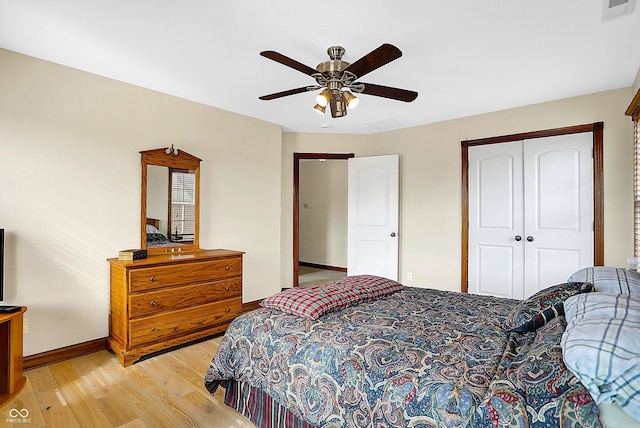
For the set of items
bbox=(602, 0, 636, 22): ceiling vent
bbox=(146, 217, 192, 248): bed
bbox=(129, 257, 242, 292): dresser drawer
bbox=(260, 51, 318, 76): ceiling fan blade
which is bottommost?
bbox=(129, 257, 242, 292): dresser drawer

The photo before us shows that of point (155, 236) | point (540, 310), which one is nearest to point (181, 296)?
point (155, 236)

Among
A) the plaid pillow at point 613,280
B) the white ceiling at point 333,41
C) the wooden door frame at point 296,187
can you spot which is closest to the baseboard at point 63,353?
the white ceiling at point 333,41

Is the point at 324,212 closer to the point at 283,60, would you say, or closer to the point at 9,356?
the point at 283,60

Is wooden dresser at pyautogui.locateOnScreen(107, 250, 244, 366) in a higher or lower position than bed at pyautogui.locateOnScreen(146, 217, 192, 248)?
lower

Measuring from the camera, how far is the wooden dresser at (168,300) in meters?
2.82

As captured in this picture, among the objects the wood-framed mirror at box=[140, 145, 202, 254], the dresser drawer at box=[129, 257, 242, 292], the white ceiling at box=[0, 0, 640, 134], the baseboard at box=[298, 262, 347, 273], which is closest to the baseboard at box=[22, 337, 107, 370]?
the dresser drawer at box=[129, 257, 242, 292]

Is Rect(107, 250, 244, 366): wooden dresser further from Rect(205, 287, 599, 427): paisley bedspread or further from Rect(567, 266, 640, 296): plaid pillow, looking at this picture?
Rect(567, 266, 640, 296): plaid pillow

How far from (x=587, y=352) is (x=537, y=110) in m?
3.64

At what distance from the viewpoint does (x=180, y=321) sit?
3.11 meters

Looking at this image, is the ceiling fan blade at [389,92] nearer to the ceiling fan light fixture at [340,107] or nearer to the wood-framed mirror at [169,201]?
the ceiling fan light fixture at [340,107]

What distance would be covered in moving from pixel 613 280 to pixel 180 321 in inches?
124

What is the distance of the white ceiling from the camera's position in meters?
2.09

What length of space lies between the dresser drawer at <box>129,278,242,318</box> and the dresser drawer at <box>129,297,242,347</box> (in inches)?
2.0

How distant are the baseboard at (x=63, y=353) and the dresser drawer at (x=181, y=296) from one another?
0.61 meters
